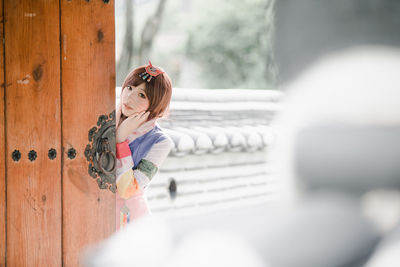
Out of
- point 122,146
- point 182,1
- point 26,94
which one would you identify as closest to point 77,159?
point 122,146

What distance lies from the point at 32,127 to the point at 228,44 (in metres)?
12.5

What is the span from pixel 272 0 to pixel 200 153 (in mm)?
3221

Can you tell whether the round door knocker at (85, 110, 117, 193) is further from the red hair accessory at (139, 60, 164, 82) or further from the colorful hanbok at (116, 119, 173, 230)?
the red hair accessory at (139, 60, 164, 82)

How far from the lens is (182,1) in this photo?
1520 cm

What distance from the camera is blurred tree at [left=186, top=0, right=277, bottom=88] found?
13.6m

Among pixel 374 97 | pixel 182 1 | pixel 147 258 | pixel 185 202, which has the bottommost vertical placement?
pixel 185 202

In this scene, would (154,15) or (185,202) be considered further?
(154,15)

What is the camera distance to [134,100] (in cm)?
207

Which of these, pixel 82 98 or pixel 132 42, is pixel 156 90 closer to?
pixel 82 98

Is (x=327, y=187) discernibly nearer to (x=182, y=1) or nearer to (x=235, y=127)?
(x=235, y=127)

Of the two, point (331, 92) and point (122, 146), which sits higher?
point (331, 92)

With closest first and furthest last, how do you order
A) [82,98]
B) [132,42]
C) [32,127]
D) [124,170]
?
[32,127], [82,98], [124,170], [132,42]

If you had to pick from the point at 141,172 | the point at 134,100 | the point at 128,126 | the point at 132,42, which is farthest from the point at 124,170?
the point at 132,42

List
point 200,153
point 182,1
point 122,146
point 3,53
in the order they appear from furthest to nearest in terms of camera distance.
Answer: point 182,1 < point 200,153 < point 122,146 < point 3,53
